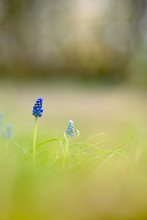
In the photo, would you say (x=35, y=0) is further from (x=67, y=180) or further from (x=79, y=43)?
(x=67, y=180)

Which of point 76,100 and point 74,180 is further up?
point 76,100

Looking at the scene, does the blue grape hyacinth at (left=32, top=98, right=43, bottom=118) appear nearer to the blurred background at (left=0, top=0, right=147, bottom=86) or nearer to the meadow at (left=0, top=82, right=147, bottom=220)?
the meadow at (left=0, top=82, right=147, bottom=220)

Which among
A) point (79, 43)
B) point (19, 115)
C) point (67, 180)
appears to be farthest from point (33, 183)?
point (79, 43)

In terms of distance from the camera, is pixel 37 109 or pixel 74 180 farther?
pixel 37 109

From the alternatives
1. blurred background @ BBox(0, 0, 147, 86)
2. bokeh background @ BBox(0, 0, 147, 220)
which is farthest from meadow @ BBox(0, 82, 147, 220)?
blurred background @ BBox(0, 0, 147, 86)

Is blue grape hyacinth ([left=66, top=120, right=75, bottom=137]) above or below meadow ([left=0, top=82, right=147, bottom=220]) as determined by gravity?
above

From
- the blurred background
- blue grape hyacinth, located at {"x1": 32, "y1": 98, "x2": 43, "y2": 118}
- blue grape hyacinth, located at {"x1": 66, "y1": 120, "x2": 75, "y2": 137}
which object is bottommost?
blue grape hyacinth, located at {"x1": 66, "y1": 120, "x2": 75, "y2": 137}

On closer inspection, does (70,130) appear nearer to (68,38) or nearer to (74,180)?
(74,180)

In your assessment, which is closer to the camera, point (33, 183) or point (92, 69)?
point (33, 183)

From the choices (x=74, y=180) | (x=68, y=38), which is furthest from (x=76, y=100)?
(x=74, y=180)
